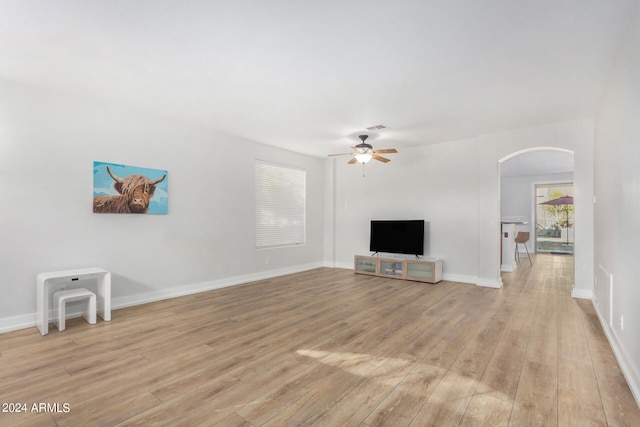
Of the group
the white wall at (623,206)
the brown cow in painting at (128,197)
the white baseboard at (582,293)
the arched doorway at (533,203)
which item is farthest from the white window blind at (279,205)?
the arched doorway at (533,203)

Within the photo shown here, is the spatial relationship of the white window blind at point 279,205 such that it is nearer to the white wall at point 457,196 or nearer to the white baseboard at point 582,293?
the white wall at point 457,196

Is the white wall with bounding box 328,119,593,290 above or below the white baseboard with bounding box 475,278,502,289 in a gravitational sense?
above

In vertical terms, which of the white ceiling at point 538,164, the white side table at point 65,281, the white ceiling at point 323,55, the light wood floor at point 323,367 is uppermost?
A: the white ceiling at point 538,164

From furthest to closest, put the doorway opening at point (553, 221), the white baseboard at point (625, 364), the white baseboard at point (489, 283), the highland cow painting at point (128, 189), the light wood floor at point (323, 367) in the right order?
1. the doorway opening at point (553, 221)
2. the white baseboard at point (489, 283)
3. the highland cow painting at point (128, 189)
4. the white baseboard at point (625, 364)
5. the light wood floor at point (323, 367)

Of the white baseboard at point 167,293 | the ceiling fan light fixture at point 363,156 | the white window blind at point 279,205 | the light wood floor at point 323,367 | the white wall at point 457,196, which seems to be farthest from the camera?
the white window blind at point 279,205

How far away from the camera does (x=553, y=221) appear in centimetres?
1105

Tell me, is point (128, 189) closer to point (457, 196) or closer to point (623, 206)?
point (623, 206)

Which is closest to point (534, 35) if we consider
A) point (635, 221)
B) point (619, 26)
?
point (619, 26)

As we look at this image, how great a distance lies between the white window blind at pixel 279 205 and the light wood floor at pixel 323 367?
2.18 m

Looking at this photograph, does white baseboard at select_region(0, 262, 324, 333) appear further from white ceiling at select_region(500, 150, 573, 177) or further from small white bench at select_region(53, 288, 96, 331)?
white ceiling at select_region(500, 150, 573, 177)

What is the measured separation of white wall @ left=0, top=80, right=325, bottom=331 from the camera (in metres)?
3.49

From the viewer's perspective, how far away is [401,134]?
5.52m

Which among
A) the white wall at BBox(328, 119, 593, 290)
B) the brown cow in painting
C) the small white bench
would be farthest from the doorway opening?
the small white bench

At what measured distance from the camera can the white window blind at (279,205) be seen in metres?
6.26
